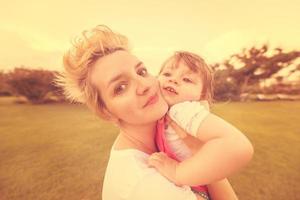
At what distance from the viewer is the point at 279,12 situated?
1886 millimetres

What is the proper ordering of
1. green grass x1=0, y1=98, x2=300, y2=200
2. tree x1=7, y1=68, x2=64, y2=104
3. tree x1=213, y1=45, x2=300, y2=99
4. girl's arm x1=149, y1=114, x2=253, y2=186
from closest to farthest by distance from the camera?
girl's arm x1=149, y1=114, x2=253, y2=186
green grass x1=0, y1=98, x2=300, y2=200
tree x1=7, y1=68, x2=64, y2=104
tree x1=213, y1=45, x2=300, y2=99

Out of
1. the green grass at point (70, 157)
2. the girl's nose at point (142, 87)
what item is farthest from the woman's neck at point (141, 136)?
the green grass at point (70, 157)

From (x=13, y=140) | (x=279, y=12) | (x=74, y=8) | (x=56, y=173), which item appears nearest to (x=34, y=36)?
(x=74, y=8)

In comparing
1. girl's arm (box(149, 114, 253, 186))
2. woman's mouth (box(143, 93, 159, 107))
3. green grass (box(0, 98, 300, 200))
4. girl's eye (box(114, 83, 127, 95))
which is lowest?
green grass (box(0, 98, 300, 200))

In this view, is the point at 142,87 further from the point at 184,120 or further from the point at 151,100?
the point at 184,120

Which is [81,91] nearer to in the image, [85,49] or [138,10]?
[85,49]

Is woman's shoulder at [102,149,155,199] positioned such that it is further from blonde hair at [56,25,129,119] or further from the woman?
blonde hair at [56,25,129,119]

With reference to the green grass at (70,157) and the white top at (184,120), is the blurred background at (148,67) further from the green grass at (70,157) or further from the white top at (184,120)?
the white top at (184,120)

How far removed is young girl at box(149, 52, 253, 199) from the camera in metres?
0.86

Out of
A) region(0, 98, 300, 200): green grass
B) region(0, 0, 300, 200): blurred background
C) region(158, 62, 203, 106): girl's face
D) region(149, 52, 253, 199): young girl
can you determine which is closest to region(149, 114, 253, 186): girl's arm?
region(149, 52, 253, 199): young girl

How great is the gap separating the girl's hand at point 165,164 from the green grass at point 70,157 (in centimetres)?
66

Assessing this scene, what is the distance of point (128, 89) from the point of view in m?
1.04

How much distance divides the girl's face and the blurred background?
0.35 metres

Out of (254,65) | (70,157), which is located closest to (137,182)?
(70,157)
